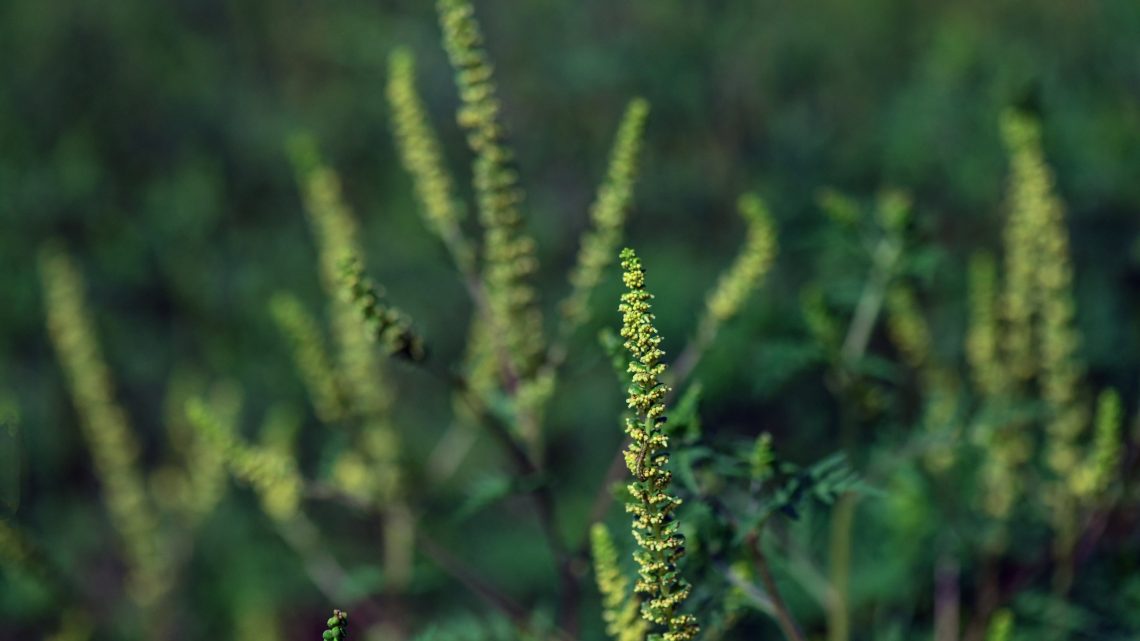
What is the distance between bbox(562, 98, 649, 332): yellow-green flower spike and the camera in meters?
2.00

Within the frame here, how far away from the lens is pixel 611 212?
2.10 m

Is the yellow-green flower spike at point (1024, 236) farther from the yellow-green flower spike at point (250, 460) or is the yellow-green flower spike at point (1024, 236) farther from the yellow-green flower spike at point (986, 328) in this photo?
the yellow-green flower spike at point (250, 460)

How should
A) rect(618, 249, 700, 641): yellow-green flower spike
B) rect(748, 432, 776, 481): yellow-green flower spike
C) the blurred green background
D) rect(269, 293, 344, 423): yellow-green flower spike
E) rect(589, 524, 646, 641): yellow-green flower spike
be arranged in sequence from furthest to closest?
the blurred green background → rect(269, 293, 344, 423): yellow-green flower spike → rect(748, 432, 776, 481): yellow-green flower spike → rect(589, 524, 646, 641): yellow-green flower spike → rect(618, 249, 700, 641): yellow-green flower spike

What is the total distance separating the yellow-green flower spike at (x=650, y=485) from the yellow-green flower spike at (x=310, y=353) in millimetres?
1223

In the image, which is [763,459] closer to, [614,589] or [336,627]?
[614,589]

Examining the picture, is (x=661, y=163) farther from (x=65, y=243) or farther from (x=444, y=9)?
(x=444, y=9)

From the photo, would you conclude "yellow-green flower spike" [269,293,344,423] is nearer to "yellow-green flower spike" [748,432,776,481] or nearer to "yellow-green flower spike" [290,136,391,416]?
Result: "yellow-green flower spike" [290,136,391,416]

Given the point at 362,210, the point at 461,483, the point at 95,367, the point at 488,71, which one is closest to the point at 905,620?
the point at 488,71

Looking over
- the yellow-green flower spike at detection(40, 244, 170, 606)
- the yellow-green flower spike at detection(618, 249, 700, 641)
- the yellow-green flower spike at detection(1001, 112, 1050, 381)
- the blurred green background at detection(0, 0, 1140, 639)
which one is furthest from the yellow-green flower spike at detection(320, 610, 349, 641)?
the yellow-green flower spike at detection(40, 244, 170, 606)

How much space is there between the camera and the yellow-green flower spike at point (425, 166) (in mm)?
2178

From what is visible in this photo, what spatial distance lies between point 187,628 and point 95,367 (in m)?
2.67

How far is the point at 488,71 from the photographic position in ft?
6.44

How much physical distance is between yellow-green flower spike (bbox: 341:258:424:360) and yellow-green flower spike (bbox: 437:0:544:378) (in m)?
0.27

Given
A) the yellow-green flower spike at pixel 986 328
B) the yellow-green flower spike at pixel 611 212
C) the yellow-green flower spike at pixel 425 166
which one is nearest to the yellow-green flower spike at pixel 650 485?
the yellow-green flower spike at pixel 611 212
